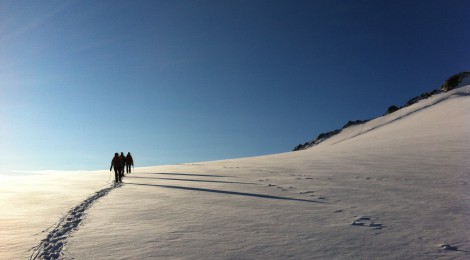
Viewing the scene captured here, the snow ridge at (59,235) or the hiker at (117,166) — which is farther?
the hiker at (117,166)

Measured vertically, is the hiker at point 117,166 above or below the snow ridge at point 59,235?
above

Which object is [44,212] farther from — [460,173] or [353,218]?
[460,173]

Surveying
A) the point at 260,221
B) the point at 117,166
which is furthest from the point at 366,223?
the point at 117,166

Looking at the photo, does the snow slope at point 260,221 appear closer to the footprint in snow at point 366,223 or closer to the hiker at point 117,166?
the footprint in snow at point 366,223

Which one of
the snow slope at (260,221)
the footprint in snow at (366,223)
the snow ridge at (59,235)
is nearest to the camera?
the snow slope at (260,221)

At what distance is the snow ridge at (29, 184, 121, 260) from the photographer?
23.3 feet

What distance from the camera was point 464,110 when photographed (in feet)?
170

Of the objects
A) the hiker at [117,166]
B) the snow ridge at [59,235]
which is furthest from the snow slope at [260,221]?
the hiker at [117,166]

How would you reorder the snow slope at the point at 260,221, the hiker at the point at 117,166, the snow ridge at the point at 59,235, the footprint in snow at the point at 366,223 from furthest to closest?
the hiker at the point at 117,166, the footprint in snow at the point at 366,223, the snow ridge at the point at 59,235, the snow slope at the point at 260,221

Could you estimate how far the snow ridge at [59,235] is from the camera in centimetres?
711

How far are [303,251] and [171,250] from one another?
2.58 m

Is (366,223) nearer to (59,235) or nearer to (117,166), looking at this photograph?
(59,235)

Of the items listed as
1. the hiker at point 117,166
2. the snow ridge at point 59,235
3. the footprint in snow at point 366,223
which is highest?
the hiker at point 117,166

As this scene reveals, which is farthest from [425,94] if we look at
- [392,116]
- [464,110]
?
[464,110]
